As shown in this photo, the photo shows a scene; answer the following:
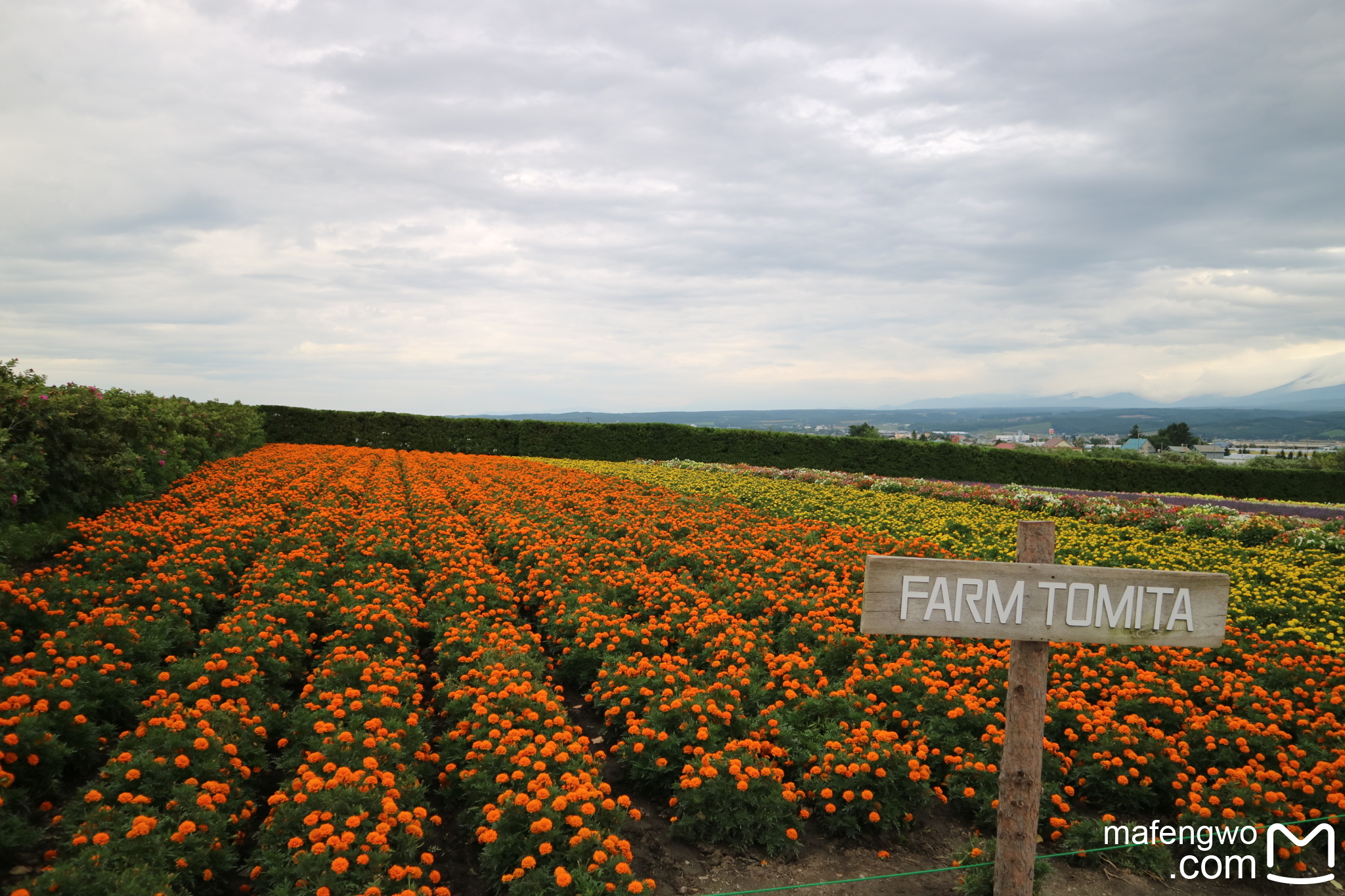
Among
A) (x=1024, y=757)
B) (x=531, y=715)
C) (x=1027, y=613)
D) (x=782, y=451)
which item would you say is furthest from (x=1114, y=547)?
(x=782, y=451)

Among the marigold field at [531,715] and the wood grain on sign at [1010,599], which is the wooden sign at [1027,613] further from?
the marigold field at [531,715]

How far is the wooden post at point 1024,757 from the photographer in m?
3.57

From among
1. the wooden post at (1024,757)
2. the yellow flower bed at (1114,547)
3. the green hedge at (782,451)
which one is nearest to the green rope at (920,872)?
the wooden post at (1024,757)

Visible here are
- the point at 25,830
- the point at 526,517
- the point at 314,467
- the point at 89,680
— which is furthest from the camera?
the point at 314,467

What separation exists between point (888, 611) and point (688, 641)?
11.1 ft

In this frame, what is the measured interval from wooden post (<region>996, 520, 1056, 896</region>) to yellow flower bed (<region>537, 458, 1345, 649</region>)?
4632mm

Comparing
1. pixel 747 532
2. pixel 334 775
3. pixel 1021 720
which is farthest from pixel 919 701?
pixel 747 532

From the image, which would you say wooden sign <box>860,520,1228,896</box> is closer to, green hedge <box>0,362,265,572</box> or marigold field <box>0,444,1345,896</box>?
marigold field <box>0,444,1345,896</box>

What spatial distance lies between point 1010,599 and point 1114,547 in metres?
9.37

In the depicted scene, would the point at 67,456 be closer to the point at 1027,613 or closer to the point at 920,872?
the point at 920,872

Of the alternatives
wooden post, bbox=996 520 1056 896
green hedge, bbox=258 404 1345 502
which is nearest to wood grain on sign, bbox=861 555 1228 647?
wooden post, bbox=996 520 1056 896

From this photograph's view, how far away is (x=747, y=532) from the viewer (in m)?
10.5

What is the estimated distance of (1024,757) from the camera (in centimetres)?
360

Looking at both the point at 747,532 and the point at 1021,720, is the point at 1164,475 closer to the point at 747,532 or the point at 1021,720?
the point at 747,532
